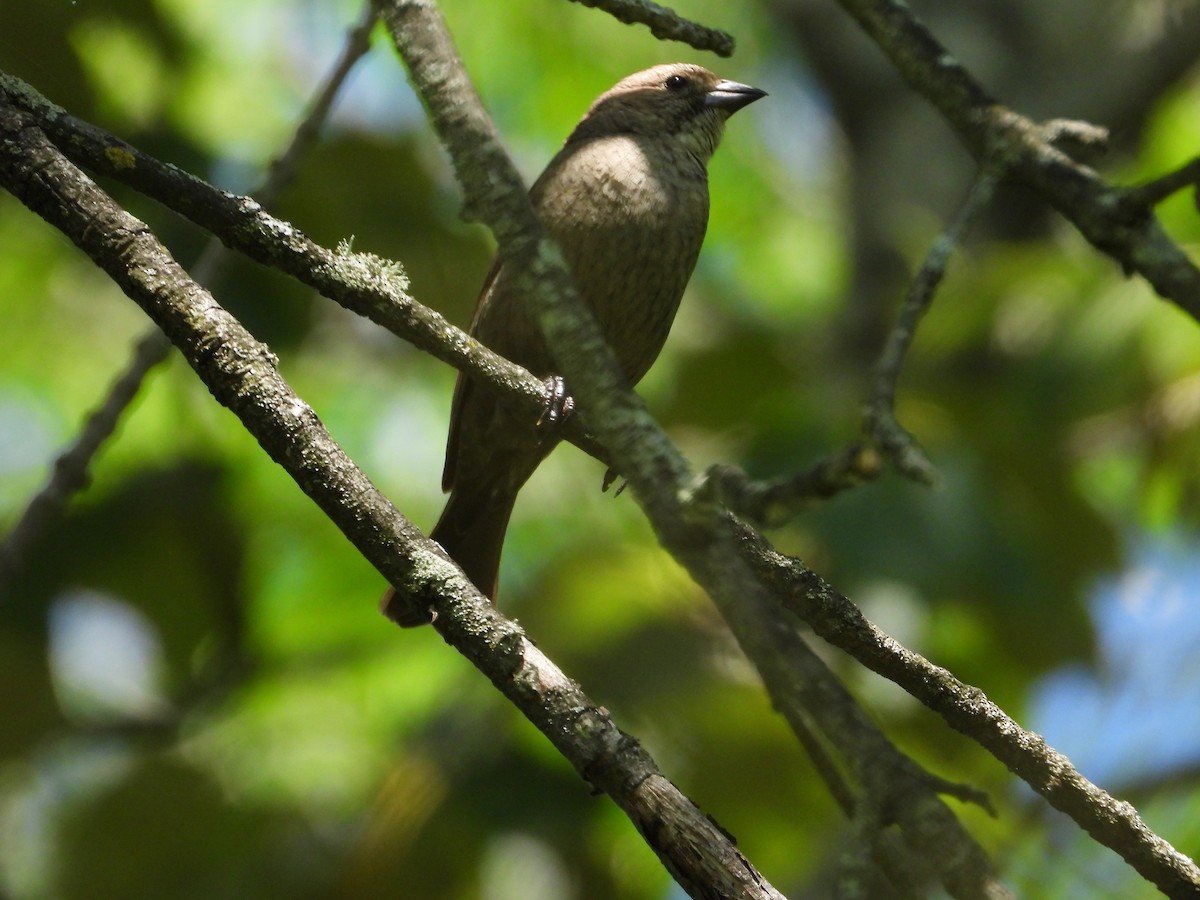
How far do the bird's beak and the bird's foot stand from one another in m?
1.80

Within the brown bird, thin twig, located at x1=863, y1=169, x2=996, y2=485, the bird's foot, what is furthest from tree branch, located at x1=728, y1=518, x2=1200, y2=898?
the brown bird

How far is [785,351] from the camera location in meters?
5.89

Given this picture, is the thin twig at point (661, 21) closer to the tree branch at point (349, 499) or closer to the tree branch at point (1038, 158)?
the tree branch at point (1038, 158)

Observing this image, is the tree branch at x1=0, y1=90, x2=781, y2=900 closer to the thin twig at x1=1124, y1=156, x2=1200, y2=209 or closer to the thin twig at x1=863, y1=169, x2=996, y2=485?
the thin twig at x1=863, y1=169, x2=996, y2=485

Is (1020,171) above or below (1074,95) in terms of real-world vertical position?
below

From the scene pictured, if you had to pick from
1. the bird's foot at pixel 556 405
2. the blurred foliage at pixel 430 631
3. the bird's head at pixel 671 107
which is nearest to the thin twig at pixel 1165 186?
the bird's foot at pixel 556 405

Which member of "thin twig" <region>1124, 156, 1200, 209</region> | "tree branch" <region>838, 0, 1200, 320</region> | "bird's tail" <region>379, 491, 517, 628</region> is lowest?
"bird's tail" <region>379, 491, 517, 628</region>

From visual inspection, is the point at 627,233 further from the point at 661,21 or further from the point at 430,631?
the point at 430,631

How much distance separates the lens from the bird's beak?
481cm

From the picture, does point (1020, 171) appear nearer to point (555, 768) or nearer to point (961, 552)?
point (961, 552)

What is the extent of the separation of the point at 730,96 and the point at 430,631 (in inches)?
107

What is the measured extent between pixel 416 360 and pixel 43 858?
10.9ft

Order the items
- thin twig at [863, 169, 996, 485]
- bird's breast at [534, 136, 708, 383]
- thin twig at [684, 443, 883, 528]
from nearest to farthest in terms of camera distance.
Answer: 1. thin twig at [684, 443, 883, 528]
2. thin twig at [863, 169, 996, 485]
3. bird's breast at [534, 136, 708, 383]

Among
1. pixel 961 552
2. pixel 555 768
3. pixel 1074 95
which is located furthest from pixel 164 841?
pixel 1074 95
